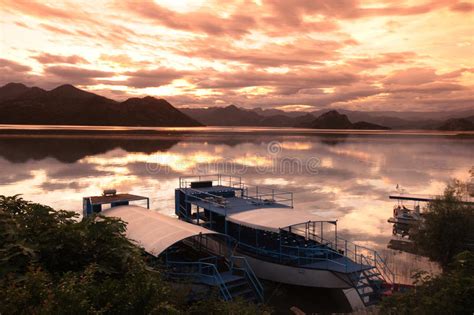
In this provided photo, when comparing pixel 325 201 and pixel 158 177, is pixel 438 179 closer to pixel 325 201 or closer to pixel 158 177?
pixel 325 201

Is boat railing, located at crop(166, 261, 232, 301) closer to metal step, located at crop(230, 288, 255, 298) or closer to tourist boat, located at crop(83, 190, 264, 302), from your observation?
tourist boat, located at crop(83, 190, 264, 302)

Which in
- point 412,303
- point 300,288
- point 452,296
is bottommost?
point 300,288

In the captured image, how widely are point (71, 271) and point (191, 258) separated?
43.0 feet

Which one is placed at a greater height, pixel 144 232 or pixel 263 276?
pixel 144 232

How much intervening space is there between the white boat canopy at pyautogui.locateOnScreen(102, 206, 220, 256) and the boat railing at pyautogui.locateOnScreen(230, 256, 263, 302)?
107 inches

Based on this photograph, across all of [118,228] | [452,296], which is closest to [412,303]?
[452,296]

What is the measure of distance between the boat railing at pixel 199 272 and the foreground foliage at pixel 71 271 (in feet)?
13.2

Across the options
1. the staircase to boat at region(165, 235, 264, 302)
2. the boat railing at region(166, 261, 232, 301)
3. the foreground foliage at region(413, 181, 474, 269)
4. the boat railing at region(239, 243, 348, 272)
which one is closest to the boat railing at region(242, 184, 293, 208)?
the boat railing at region(239, 243, 348, 272)

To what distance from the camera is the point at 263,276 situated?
26281mm

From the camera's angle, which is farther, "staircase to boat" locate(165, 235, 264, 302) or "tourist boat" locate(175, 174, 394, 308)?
"tourist boat" locate(175, 174, 394, 308)

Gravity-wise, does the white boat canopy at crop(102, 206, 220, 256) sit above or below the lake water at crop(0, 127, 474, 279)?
above

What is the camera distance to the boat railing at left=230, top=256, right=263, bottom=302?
75.3ft

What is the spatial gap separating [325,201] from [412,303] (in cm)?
4097

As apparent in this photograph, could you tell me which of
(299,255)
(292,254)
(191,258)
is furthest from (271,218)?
(191,258)
